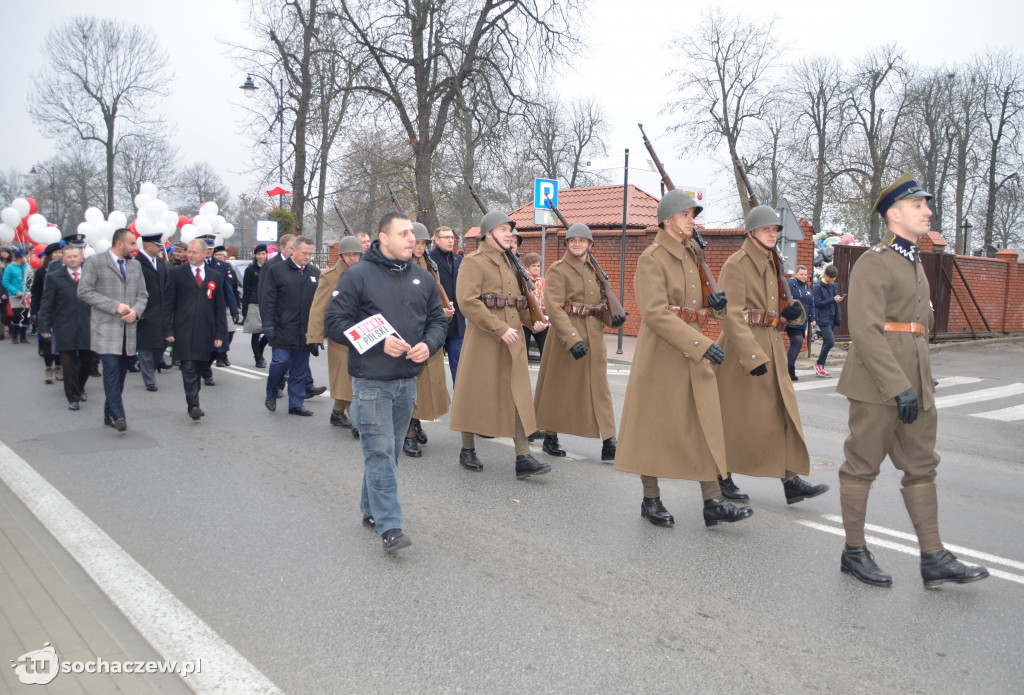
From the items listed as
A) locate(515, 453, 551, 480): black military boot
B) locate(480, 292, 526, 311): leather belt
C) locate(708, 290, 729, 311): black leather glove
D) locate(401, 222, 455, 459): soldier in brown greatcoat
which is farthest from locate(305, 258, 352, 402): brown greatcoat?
locate(708, 290, 729, 311): black leather glove

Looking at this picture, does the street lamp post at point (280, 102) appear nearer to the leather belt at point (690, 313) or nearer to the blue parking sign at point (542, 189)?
the blue parking sign at point (542, 189)

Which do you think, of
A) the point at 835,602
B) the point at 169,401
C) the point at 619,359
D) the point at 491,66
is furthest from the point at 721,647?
the point at 491,66

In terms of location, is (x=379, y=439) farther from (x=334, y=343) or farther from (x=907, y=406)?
(x=334, y=343)

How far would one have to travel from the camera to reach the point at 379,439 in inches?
189

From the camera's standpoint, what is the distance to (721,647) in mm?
3678

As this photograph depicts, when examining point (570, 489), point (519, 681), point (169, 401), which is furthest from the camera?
point (169, 401)

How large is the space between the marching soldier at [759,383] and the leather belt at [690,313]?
0.15 meters

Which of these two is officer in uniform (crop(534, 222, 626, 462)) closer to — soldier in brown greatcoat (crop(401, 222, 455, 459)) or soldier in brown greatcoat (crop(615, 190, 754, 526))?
soldier in brown greatcoat (crop(401, 222, 455, 459))

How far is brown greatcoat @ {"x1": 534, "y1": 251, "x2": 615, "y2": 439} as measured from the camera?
22.9 ft

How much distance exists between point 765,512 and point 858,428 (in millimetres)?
1500

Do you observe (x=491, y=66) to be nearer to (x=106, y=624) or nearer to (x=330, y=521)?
(x=330, y=521)

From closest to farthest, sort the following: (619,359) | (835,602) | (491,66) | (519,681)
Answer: (519,681) < (835,602) < (619,359) < (491,66)

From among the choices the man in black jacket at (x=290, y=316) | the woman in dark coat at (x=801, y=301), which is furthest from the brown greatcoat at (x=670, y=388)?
the woman in dark coat at (x=801, y=301)

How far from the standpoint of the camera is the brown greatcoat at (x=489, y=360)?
6.61 metres
